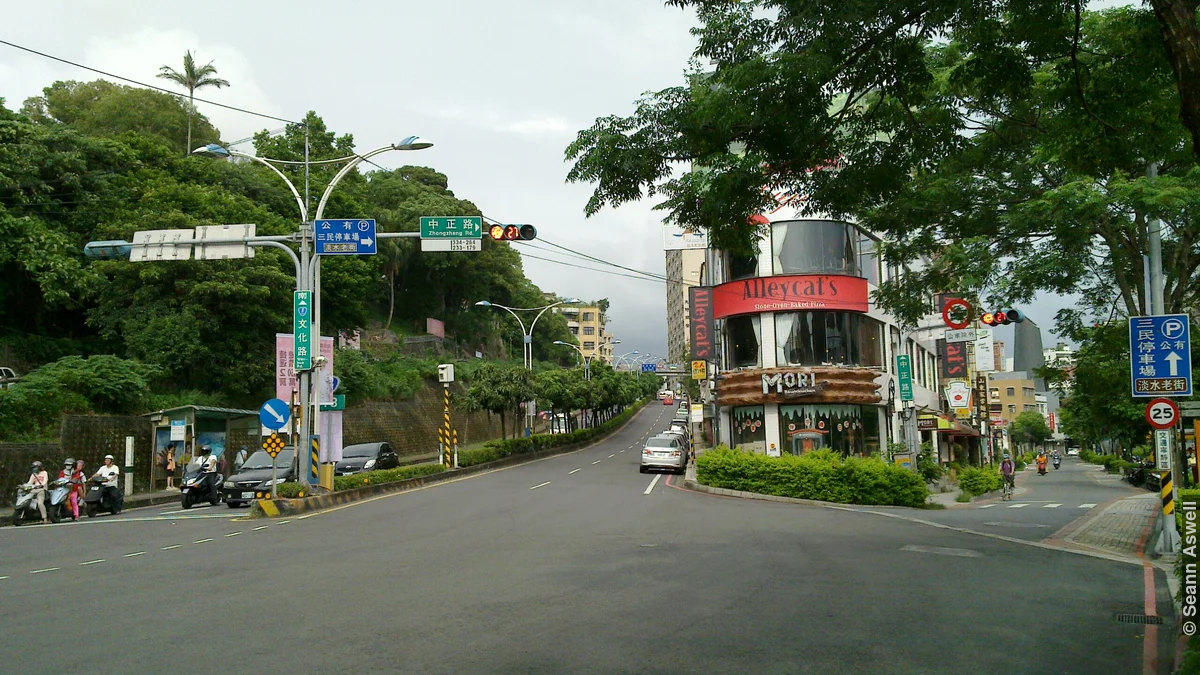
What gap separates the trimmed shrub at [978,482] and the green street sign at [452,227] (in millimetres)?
24606

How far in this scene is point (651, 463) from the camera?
3703cm

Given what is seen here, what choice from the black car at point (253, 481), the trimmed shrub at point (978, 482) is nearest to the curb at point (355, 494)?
the black car at point (253, 481)

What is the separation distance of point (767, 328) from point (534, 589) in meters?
26.8

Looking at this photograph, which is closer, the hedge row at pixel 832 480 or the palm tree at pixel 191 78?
the hedge row at pixel 832 480

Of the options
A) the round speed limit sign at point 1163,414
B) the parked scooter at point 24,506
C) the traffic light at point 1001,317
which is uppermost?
the traffic light at point 1001,317

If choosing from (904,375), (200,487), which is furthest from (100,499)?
(904,375)

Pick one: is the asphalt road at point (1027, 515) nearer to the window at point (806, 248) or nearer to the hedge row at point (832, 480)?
the hedge row at point (832, 480)

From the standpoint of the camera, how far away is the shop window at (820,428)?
35219 mm

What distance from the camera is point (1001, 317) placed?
784 inches

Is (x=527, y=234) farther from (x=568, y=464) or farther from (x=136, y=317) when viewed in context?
(x=568, y=464)

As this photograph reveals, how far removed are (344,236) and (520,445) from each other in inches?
1045

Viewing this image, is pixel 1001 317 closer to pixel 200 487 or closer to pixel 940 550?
pixel 940 550

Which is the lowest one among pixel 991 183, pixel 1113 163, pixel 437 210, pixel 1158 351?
pixel 1158 351

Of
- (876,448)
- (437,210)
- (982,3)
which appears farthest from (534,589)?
(437,210)
